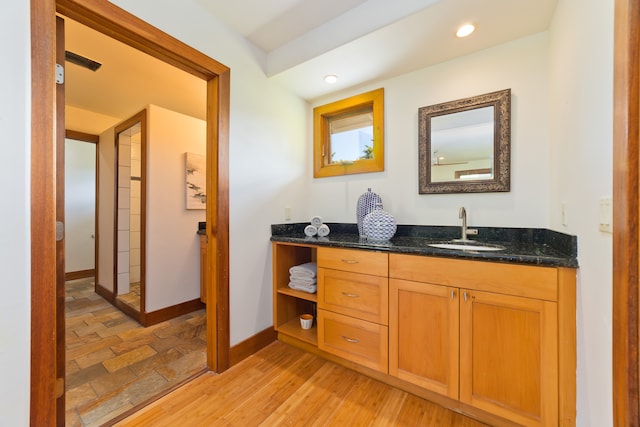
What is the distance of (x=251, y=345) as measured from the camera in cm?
187

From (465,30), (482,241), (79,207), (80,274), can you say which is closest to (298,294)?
(482,241)

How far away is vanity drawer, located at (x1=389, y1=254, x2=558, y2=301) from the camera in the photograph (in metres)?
1.11

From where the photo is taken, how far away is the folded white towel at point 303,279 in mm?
1922

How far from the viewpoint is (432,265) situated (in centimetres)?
135

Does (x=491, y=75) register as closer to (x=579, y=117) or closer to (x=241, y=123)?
(x=579, y=117)

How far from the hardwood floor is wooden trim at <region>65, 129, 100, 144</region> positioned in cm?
341

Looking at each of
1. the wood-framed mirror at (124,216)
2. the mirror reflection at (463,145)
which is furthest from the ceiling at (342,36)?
the wood-framed mirror at (124,216)

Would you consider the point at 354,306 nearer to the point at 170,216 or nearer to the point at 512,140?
the point at 512,140

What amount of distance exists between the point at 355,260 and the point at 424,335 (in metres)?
0.57

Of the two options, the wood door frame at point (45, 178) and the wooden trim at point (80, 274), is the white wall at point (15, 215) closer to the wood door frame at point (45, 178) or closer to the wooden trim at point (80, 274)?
the wood door frame at point (45, 178)

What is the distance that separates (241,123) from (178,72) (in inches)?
41.1

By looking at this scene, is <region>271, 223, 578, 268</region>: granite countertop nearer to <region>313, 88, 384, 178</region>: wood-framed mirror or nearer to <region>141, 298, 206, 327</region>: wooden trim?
<region>313, 88, 384, 178</region>: wood-framed mirror

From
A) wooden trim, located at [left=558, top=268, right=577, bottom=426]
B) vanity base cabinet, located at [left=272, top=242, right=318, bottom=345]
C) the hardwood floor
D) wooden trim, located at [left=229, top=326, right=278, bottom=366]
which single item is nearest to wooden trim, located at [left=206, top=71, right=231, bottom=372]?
wooden trim, located at [left=229, top=326, right=278, bottom=366]

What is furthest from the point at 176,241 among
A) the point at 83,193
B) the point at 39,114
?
Result: the point at 83,193
